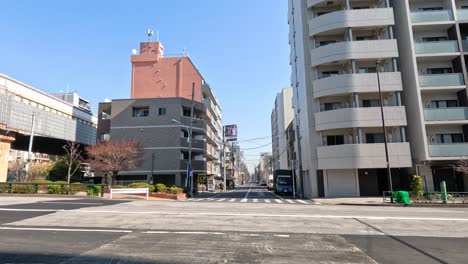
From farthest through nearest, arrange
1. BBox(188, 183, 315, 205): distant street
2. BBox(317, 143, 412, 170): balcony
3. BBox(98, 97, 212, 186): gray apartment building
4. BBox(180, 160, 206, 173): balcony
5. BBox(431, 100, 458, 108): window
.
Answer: BBox(180, 160, 206, 173): balcony
BBox(98, 97, 212, 186): gray apartment building
BBox(431, 100, 458, 108): window
BBox(317, 143, 412, 170): balcony
BBox(188, 183, 315, 205): distant street

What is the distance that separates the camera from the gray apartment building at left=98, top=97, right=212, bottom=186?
151ft

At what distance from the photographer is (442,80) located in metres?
30.9

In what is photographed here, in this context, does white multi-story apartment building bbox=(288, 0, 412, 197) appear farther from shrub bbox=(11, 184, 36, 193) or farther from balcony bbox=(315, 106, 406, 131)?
shrub bbox=(11, 184, 36, 193)

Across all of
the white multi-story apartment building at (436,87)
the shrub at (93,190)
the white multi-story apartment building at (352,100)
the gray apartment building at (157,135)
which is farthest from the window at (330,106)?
the shrub at (93,190)

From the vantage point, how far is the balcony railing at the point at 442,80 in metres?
30.7

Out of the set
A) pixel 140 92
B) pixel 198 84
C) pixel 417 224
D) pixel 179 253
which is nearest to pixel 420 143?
pixel 417 224

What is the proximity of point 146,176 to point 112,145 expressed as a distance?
932 centimetres

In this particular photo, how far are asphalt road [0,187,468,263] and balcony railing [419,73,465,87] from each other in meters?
22.5

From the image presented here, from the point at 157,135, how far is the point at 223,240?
131 feet

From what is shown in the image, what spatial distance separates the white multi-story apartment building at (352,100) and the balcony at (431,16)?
2342 mm

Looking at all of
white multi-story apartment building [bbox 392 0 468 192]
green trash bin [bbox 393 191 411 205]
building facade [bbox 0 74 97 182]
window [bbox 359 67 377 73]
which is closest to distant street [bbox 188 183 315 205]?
green trash bin [bbox 393 191 411 205]

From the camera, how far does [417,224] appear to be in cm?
1220

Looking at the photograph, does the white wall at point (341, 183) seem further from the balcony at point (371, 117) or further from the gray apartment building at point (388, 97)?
the balcony at point (371, 117)

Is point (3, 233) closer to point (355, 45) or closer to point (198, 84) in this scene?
point (355, 45)
